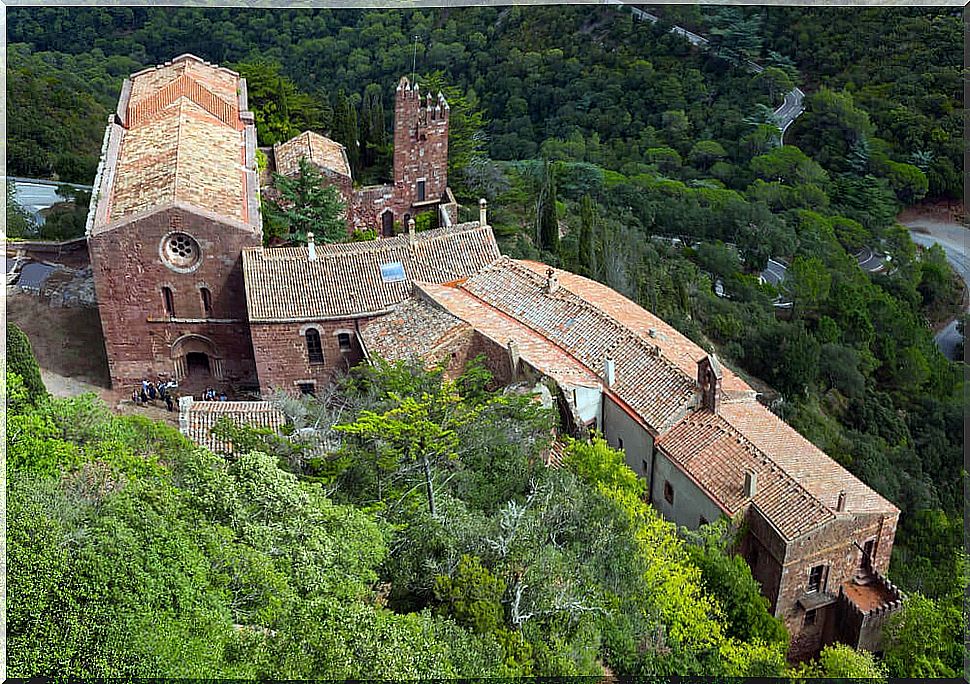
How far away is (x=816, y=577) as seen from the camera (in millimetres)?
18391

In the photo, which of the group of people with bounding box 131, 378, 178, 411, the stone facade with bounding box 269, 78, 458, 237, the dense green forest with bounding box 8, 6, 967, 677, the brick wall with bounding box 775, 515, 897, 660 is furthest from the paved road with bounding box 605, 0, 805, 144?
the brick wall with bounding box 775, 515, 897, 660

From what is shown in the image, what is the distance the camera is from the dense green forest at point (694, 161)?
30.4 m

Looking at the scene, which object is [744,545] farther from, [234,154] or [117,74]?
[117,74]

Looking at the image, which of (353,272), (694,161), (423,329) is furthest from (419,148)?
(694,161)

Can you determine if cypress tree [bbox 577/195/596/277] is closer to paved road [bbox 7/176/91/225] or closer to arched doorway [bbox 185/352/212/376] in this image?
arched doorway [bbox 185/352/212/376]

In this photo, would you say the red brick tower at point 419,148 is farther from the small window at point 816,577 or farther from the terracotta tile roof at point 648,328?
the small window at point 816,577

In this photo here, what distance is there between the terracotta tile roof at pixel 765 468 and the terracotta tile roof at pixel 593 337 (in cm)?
73

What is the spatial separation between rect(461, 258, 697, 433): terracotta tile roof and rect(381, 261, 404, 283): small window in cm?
182

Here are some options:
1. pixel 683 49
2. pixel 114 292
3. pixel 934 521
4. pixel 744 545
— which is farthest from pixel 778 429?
pixel 683 49

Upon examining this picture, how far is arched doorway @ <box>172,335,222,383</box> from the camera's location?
27.4m

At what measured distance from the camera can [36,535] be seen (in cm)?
1093

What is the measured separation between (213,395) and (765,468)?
15354mm

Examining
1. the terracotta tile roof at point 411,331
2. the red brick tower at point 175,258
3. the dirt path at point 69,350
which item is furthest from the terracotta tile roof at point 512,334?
the dirt path at point 69,350

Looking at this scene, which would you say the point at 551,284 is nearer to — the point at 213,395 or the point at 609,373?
the point at 609,373
